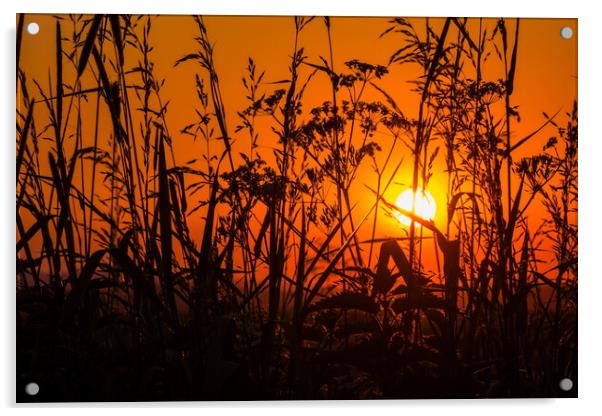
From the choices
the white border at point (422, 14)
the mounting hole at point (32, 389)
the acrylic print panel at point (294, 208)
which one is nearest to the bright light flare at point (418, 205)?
the acrylic print panel at point (294, 208)

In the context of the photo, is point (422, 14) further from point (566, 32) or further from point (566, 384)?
point (566, 384)

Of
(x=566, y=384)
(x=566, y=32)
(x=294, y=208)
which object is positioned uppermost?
(x=566, y=32)

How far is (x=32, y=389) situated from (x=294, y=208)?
110cm

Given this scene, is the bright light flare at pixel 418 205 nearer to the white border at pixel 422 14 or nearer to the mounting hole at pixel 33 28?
the white border at pixel 422 14

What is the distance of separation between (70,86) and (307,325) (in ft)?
3.87

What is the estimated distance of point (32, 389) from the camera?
307cm

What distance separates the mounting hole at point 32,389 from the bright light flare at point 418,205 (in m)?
1.39

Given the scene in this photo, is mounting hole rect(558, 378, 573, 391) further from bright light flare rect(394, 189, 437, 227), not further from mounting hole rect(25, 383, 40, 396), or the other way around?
mounting hole rect(25, 383, 40, 396)

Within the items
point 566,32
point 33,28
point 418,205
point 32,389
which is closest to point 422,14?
point 566,32

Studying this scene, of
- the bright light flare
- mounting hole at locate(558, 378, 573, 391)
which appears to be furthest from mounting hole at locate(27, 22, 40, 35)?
mounting hole at locate(558, 378, 573, 391)

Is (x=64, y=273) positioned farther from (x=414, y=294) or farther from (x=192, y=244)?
(x=414, y=294)

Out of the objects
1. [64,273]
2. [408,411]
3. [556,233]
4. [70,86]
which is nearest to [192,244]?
[64,273]

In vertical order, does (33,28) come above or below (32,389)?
above

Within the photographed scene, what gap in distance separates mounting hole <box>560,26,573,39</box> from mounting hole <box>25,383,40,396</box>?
7.31ft
